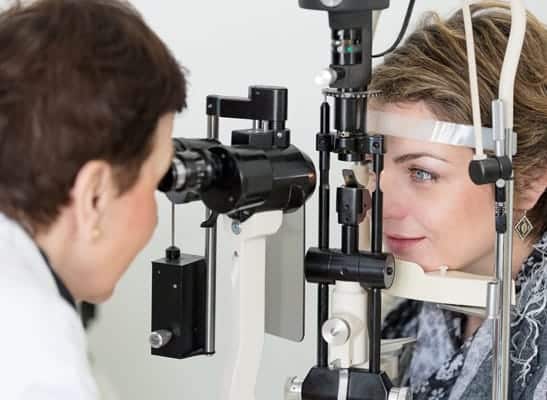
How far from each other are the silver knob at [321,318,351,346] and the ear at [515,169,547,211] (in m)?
0.48

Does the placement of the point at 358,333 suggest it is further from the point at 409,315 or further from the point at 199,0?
the point at 199,0

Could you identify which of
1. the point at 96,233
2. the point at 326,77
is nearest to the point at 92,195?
the point at 96,233

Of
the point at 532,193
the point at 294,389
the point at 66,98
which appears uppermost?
the point at 66,98

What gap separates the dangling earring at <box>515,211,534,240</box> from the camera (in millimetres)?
1783

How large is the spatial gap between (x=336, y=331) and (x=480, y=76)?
1.63 ft

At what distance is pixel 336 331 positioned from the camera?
4.71ft

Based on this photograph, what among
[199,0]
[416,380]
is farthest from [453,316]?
[199,0]

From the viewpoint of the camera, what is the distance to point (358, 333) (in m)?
1.46

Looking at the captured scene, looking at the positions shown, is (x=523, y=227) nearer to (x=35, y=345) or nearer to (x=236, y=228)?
(x=236, y=228)

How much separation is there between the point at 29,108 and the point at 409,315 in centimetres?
115

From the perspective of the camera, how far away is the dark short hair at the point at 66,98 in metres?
1.02

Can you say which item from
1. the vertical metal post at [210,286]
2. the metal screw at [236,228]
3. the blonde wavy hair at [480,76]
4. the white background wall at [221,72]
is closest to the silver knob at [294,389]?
the vertical metal post at [210,286]

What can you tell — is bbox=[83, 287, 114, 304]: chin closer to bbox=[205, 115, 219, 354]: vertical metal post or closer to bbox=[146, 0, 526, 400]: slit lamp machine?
bbox=[146, 0, 526, 400]: slit lamp machine

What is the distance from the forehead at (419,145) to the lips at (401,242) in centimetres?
13
